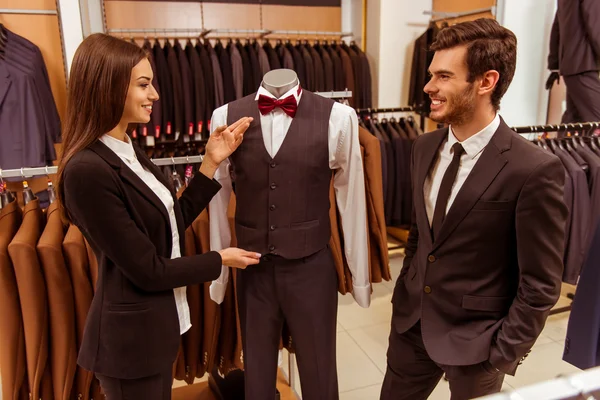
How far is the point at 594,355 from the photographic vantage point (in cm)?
152

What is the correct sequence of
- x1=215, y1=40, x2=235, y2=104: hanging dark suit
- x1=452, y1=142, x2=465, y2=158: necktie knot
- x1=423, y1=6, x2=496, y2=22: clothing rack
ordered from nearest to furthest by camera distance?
x1=452, y1=142, x2=465, y2=158: necktie knot → x1=215, y1=40, x2=235, y2=104: hanging dark suit → x1=423, y1=6, x2=496, y2=22: clothing rack

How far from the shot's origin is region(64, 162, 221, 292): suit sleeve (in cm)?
124

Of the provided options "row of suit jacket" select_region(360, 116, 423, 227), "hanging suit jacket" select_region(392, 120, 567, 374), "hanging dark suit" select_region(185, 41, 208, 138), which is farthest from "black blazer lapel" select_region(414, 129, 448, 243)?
"hanging dark suit" select_region(185, 41, 208, 138)

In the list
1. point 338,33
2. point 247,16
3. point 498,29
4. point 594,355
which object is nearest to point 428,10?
point 338,33

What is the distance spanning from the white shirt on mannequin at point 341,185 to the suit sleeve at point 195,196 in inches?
6.3

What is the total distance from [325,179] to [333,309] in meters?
0.50

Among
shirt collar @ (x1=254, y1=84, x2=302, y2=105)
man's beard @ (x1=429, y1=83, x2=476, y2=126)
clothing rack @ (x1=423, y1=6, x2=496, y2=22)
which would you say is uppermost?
clothing rack @ (x1=423, y1=6, x2=496, y2=22)

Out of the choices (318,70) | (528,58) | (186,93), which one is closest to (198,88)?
(186,93)

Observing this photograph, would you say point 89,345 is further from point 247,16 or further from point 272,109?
point 247,16

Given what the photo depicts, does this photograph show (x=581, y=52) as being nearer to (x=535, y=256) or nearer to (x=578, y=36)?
(x=578, y=36)

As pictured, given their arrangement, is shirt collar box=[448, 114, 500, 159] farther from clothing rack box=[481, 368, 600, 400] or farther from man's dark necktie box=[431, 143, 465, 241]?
clothing rack box=[481, 368, 600, 400]

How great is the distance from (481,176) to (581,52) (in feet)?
9.66

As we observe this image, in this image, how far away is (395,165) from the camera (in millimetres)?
4316

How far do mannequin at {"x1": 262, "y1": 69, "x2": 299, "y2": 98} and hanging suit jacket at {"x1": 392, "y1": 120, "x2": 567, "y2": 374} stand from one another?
603 mm
